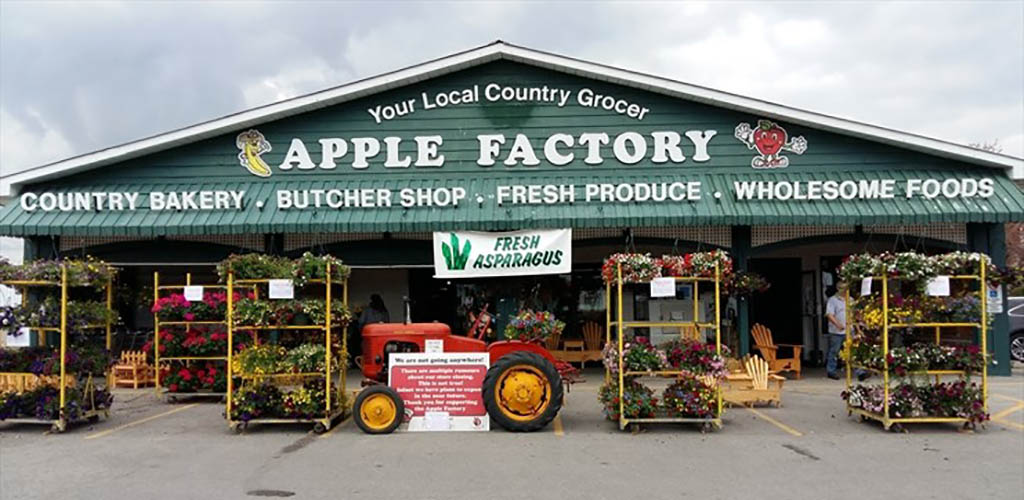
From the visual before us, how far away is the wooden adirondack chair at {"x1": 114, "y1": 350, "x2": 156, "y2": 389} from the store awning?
2359mm

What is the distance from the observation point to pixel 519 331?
10.4 meters

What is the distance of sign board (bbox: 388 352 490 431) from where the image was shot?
10133mm

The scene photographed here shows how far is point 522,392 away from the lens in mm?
9977

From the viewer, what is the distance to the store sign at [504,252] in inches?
557

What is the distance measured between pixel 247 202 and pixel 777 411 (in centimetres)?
998

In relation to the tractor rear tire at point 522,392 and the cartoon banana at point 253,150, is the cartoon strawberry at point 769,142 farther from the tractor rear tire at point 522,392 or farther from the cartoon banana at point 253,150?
the cartoon banana at point 253,150

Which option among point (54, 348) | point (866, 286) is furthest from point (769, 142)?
point (54, 348)

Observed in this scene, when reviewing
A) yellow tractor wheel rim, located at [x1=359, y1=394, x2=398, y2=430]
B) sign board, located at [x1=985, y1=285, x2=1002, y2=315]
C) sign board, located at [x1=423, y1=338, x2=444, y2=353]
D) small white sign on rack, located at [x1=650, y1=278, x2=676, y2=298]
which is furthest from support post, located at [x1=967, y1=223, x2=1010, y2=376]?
yellow tractor wheel rim, located at [x1=359, y1=394, x2=398, y2=430]

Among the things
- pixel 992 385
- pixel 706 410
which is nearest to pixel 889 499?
pixel 706 410

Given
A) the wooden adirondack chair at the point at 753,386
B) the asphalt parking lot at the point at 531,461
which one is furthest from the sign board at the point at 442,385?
the wooden adirondack chair at the point at 753,386

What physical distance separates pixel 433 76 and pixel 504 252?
3.87 metres

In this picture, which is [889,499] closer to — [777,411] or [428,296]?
[777,411]

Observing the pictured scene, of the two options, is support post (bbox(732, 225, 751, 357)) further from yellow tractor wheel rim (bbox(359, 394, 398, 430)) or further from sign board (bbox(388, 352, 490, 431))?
yellow tractor wheel rim (bbox(359, 394, 398, 430))

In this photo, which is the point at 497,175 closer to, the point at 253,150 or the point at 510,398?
the point at 253,150
